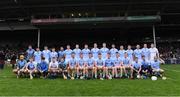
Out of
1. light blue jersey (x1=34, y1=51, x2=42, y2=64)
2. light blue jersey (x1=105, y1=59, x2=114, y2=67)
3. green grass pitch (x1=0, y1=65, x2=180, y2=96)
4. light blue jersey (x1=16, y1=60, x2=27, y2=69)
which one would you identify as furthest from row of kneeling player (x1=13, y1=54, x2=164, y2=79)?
green grass pitch (x1=0, y1=65, x2=180, y2=96)

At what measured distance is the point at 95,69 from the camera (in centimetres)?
1808

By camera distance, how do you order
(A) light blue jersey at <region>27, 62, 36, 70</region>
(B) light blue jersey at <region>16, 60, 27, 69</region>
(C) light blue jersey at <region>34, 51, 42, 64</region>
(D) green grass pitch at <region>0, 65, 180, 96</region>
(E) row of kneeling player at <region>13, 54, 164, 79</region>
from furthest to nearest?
(C) light blue jersey at <region>34, 51, 42, 64</region>, (B) light blue jersey at <region>16, 60, 27, 69</region>, (A) light blue jersey at <region>27, 62, 36, 70</region>, (E) row of kneeling player at <region>13, 54, 164, 79</region>, (D) green grass pitch at <region>0, 65, 180, 96</region>

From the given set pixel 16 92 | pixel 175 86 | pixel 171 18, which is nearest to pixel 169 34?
pixel 171 18

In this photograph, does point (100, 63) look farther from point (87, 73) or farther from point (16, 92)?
point (16, 92)

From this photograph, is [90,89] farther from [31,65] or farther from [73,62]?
[31,65]

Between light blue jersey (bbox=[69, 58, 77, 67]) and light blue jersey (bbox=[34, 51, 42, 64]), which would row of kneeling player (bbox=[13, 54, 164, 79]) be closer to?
light blue jersey (bbox=[69, 58, 77, 67])

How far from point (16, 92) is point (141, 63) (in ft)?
24.3

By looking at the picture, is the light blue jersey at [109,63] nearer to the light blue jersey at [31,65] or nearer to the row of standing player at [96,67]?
the row of standing player at [96,67]

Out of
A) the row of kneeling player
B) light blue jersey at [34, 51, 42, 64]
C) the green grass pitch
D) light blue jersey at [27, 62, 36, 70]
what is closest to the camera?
the green grass pitch

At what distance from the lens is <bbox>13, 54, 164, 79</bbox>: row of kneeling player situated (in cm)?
1814

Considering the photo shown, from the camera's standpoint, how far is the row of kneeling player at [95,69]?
714 inches

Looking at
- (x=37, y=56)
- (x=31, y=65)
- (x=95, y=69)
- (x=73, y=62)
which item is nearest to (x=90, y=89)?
(x=95, y=69)

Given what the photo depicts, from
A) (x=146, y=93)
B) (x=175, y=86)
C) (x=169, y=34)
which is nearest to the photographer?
(x=146, y=93)

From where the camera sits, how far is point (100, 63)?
1830 cm
